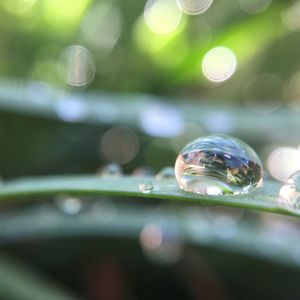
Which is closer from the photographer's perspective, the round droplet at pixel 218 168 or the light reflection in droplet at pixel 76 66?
the round droplet at pixel 218 168

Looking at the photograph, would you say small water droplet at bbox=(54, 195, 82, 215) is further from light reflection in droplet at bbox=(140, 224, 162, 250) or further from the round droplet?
the round droplet

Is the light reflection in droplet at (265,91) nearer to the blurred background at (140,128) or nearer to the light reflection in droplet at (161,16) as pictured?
the blurred background at (140,128)

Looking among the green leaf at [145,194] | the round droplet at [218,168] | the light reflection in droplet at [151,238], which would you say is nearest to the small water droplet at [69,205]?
the light reflection in droplet at [151,238]

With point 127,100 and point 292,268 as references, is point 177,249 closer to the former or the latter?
point 292,268

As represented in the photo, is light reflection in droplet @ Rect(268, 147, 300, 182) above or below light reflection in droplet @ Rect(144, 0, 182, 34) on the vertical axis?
below

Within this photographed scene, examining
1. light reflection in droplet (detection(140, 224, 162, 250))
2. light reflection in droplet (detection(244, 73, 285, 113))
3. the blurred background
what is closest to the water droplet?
the blurred background

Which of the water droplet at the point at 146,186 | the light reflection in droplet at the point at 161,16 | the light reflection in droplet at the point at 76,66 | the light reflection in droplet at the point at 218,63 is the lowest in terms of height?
the water droplet at the point at 146,186
